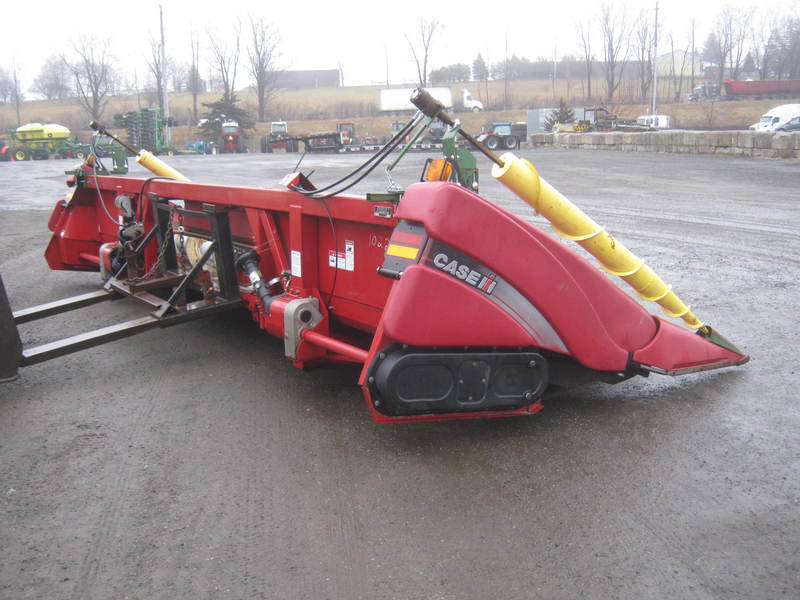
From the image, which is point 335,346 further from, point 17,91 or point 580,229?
point 17,91

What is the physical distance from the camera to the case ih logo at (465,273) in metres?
3.06

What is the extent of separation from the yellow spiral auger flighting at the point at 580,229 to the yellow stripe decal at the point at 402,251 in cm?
54

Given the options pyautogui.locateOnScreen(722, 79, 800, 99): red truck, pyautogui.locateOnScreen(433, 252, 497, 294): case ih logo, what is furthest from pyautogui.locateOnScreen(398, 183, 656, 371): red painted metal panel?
pyautogui.locateOnScreen(722, 79, 800, 99): red truck

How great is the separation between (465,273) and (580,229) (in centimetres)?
78

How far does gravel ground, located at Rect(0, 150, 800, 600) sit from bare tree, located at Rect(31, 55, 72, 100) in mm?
81027

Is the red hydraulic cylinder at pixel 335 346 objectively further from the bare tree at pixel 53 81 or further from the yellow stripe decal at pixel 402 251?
the bare tree at pixel 53 81

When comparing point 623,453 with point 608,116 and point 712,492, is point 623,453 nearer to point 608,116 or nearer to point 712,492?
point 712,492

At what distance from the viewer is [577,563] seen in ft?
7.93

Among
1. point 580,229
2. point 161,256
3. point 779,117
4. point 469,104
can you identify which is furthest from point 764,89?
point 580,229

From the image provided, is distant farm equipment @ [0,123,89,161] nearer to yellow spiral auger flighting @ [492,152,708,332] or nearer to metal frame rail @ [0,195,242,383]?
metal frame rail @ [0,195,242,383]

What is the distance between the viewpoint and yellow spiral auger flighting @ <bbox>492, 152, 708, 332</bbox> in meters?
3.30

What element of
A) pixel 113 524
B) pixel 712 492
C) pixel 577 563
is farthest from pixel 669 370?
pixel 113 524

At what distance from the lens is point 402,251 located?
3.13 m

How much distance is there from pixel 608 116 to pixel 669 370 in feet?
134
